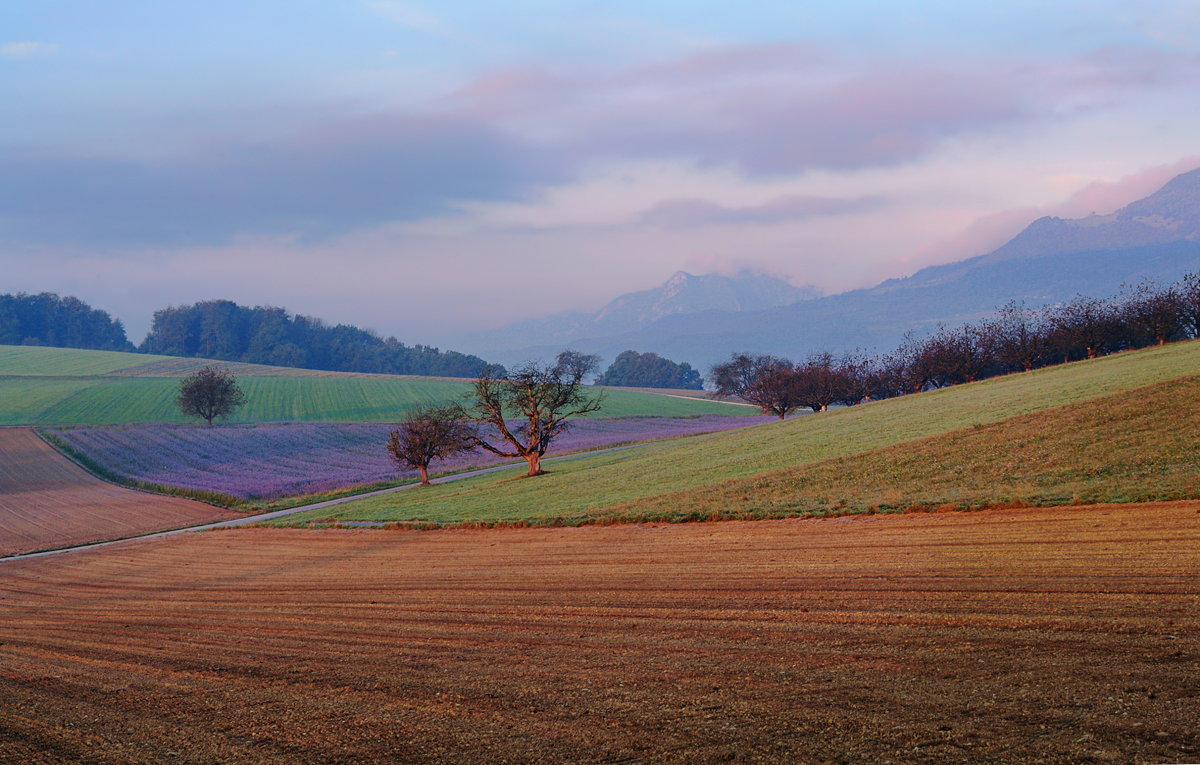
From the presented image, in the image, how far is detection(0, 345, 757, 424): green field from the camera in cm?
9369

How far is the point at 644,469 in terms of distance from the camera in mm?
43188

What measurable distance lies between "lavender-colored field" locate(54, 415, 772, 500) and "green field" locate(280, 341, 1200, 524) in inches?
600

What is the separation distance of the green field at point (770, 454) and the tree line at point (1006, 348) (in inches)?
835

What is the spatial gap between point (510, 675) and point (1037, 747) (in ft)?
20.4

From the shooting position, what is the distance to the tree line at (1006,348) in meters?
68.5

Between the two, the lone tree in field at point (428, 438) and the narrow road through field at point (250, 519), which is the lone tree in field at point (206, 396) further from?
the lone tree in field at point (428, 438)

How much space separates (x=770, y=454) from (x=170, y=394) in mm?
94607

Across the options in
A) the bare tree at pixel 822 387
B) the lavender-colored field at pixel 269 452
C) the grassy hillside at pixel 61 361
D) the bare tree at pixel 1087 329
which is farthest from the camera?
the grassy hillside at pixel 61 361

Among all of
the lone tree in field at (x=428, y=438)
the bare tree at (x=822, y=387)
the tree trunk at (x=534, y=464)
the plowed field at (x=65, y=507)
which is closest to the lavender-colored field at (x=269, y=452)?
the plowed field at (x=65, y=507)

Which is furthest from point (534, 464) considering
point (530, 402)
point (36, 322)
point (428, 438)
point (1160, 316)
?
point (36, 322)

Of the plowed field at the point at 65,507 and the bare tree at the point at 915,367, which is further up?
the bare tree at the point at 915,367

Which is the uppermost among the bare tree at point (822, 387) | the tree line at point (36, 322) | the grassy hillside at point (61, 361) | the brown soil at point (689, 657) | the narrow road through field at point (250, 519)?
the tree line at point (36, 322)

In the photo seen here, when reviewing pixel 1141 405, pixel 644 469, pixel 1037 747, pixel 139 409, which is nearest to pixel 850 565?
pixel 1037 747

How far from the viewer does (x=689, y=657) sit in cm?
1065
